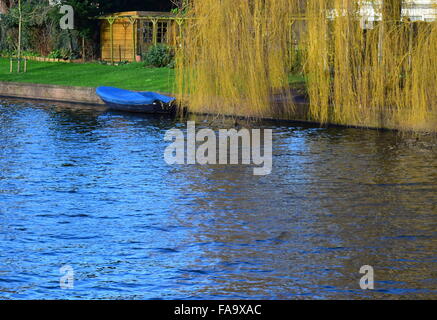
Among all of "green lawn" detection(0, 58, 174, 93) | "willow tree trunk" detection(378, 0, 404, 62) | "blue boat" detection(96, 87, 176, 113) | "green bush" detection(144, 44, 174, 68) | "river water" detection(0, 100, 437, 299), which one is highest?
"willow tree trunk" detection(378, 0, 404, 62)

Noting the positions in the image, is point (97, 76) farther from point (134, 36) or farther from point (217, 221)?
point (217, 221)

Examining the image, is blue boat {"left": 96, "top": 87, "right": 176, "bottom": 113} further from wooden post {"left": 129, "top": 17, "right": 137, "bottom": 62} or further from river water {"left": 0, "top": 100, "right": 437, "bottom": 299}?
wooden post {"left": 129, "top": 17, "right": 137, "bottom": 62}

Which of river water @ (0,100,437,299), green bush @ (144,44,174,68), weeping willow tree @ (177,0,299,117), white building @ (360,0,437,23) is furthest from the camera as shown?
green bush @ (144,44,174,68)

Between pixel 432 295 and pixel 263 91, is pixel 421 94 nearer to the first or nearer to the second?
pixel 263 91

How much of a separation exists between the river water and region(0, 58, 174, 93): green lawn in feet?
38.5

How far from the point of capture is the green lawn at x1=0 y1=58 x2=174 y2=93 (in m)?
34.6

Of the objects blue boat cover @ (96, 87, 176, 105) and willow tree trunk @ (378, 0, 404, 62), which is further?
blue boat cover @ (96, 87, 176, 105)

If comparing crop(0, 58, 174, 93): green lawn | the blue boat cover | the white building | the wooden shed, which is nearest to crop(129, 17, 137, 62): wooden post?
the wooden shed

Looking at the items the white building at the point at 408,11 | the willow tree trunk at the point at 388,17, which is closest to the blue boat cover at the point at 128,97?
the white building at the point at 408,11

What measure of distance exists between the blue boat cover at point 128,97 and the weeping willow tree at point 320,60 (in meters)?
3.57

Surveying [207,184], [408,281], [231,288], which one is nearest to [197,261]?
[231,288]

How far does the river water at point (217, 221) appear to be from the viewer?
1077cm

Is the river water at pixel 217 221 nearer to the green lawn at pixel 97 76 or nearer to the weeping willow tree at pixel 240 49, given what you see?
the weeping willow tree at pixel 240 49

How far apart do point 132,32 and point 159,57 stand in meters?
7.70
